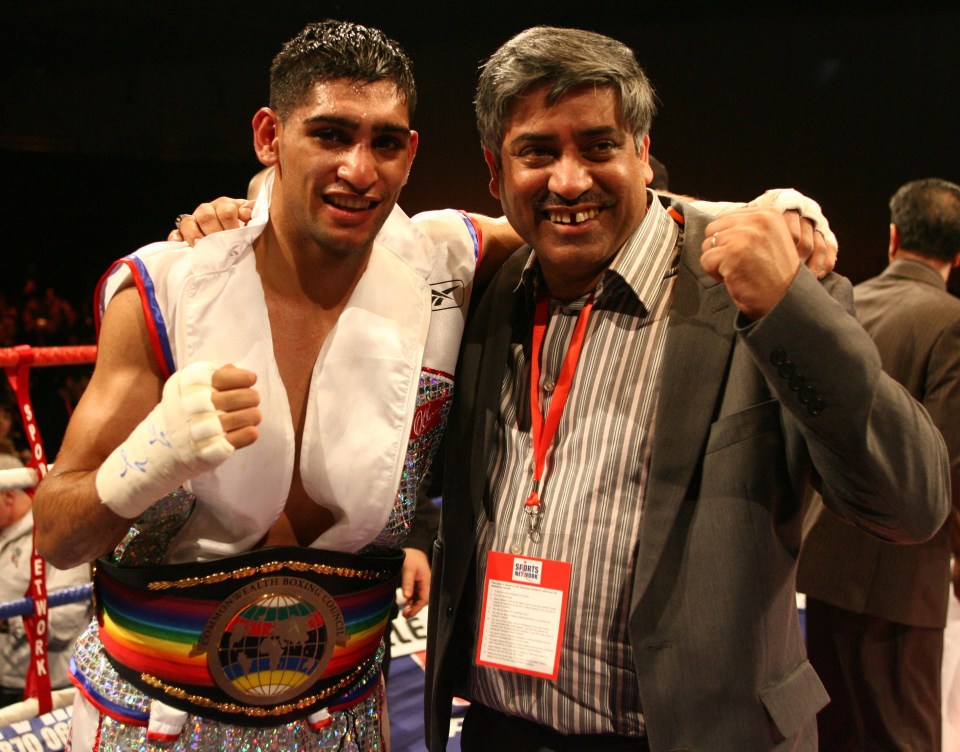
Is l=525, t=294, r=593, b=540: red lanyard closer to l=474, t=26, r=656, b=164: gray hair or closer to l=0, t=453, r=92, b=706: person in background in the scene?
l=474, t=26, r=656, b=164: gray hair

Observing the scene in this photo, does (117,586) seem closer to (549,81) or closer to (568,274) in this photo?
(568,274)

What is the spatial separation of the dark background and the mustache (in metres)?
4.63

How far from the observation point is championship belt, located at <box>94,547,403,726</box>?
1088mm

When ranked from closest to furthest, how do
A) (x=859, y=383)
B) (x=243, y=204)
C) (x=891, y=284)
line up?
(x=859, y=383)
(x=243, y=204)
(x=891, y=284)

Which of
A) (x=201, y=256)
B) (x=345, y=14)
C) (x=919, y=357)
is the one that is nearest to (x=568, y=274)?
(x=201, y=256)

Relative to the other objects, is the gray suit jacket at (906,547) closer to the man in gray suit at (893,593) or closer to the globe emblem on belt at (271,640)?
the man in gray suit at (893,593)

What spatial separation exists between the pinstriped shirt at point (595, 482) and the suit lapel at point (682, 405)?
0.04 meters

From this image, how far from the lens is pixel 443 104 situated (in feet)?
19.3

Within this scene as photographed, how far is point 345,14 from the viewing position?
5.97 m

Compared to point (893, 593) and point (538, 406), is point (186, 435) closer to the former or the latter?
point (538, 406)

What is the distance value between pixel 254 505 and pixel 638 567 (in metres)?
0.52

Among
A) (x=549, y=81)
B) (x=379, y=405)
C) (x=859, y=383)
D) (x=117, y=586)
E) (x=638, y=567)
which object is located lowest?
(x=117, y=586)

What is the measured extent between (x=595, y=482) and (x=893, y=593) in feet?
4.63

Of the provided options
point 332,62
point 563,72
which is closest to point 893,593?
point 563,72
